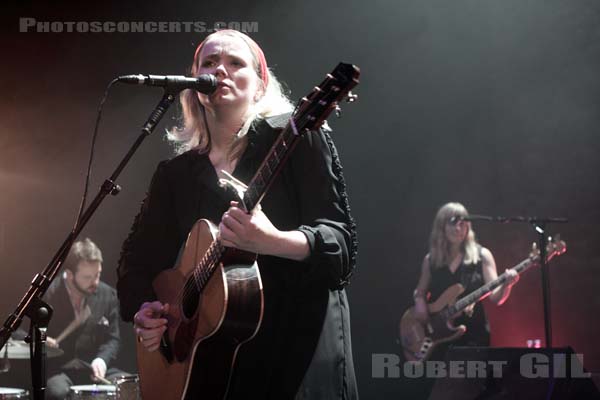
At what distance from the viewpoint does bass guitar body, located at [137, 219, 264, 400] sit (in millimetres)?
1781

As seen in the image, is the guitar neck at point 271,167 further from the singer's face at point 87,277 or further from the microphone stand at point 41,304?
the singer's face at point 87,277

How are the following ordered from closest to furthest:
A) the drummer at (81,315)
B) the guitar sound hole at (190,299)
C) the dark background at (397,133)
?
the guitar sound hole at (190,299) → the drummer at (81,315) → the dark background at (397,133)

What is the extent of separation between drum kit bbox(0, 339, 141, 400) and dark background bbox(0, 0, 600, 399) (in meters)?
1.60

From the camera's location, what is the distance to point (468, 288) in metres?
7.00

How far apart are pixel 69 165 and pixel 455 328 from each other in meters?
4.48

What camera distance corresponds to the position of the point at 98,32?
7348 millimetres

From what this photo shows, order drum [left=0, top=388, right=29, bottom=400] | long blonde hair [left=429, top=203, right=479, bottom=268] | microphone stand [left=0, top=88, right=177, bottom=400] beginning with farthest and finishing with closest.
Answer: long blonde hair [left=429, top=203, right=479, bottom=268] → drum [left=0, top=388, right=29, bottom=400] → microphone stand [left=0, top=88, right=177, bottom=400]

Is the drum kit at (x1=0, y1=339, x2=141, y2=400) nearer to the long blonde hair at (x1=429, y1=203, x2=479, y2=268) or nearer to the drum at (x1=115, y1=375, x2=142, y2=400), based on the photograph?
the drum at (x1=115, y1=375, x2=142, y2=400)

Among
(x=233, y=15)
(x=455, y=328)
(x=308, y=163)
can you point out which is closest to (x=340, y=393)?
(x=308, y=163)

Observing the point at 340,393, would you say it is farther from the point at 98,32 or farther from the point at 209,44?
the point at 98,32

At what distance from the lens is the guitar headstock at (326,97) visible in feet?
5.30
